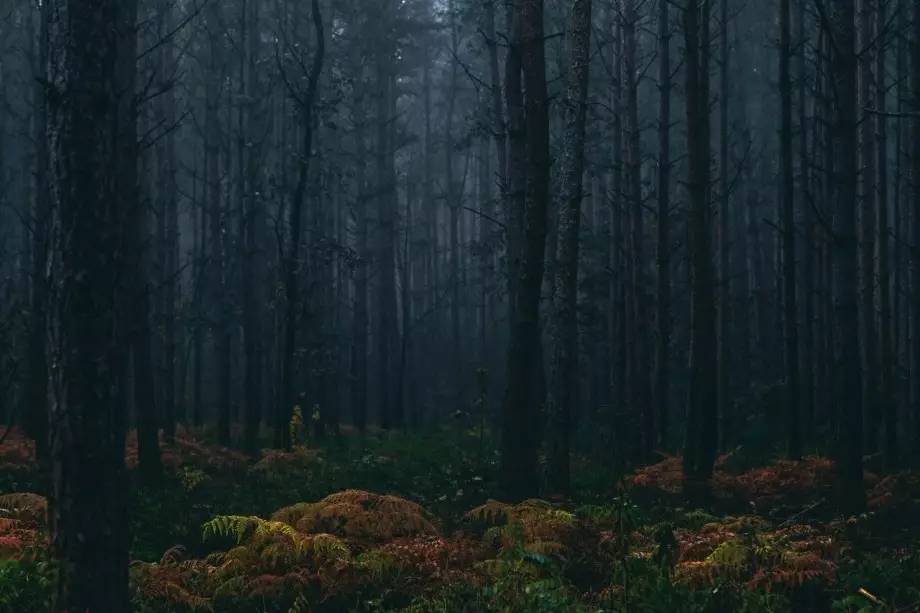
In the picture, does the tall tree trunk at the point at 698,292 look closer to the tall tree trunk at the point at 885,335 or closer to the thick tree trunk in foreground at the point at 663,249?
the tall tree trunk at the point at 885,335

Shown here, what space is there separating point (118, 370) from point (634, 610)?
3.63m

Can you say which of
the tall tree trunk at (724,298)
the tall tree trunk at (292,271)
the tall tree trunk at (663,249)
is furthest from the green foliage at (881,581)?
the tall tree trunk at (292,271)

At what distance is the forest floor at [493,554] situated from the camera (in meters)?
6.88

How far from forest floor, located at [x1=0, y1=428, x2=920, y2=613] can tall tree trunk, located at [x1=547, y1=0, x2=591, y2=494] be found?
758 mm

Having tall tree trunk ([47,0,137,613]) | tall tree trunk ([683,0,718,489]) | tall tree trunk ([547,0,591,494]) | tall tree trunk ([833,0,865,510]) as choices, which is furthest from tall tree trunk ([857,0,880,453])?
tall tree trunk ([47,0,137,613])

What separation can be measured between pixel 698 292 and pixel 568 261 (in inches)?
78.3

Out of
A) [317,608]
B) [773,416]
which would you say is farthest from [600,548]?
[773,416]

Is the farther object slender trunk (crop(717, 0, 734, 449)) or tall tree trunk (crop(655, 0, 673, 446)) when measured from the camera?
slender trunk (crop(717, 0, 734, 449))

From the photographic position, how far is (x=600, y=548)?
8.51 m

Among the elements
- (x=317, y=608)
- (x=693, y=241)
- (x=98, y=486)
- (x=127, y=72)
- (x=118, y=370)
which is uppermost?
(x=127, y=72)

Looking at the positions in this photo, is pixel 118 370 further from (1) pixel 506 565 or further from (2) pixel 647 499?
(2) pixel 647 499

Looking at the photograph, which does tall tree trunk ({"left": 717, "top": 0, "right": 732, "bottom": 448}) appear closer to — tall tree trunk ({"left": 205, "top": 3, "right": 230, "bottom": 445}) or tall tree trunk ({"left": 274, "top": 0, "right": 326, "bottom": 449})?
tall tree trunk ({"left": 274, "top": 0, "right": 326, "bottom": 449})

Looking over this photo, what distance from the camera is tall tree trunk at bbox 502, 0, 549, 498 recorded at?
38.3 ft

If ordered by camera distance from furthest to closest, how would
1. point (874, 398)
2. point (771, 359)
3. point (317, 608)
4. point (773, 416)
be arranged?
1. point (771, 359)
2. point (773, 416)
3. point (874, 398)
4. point (317, 608)
